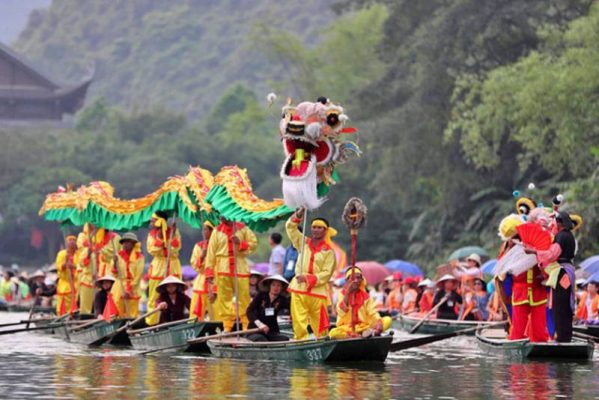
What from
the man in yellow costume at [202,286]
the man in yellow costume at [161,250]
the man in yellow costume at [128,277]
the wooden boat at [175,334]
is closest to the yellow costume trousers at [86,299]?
the man in yellow costume at [128,277]

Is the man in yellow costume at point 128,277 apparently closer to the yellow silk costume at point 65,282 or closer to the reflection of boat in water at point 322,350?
the yellow silk costume at point 65,282

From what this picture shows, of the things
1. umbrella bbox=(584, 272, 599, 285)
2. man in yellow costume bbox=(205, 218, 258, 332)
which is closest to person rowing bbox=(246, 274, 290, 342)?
man in yellow costume bbox=(205, 218, 258, 332)

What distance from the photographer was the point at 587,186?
31.9 meters

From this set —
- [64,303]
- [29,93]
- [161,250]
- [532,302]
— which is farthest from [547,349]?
[29,93]

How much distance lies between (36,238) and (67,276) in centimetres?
4170

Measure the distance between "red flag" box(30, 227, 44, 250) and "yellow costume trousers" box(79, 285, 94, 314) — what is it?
4259 centimetres

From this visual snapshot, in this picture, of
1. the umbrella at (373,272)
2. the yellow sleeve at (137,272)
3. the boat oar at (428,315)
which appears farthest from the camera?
→ the umbrella at (373,272)

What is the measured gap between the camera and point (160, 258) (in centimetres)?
2316

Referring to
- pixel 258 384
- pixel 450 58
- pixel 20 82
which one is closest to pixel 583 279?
pixel 258 384

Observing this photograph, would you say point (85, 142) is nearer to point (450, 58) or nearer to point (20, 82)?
point (20, 82)

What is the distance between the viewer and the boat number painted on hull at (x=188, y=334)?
20.2m

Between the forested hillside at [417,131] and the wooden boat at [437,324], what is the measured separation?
4.08 metres

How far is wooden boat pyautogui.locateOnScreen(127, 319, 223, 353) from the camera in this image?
2022 cm

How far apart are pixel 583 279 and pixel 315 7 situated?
10431cm
